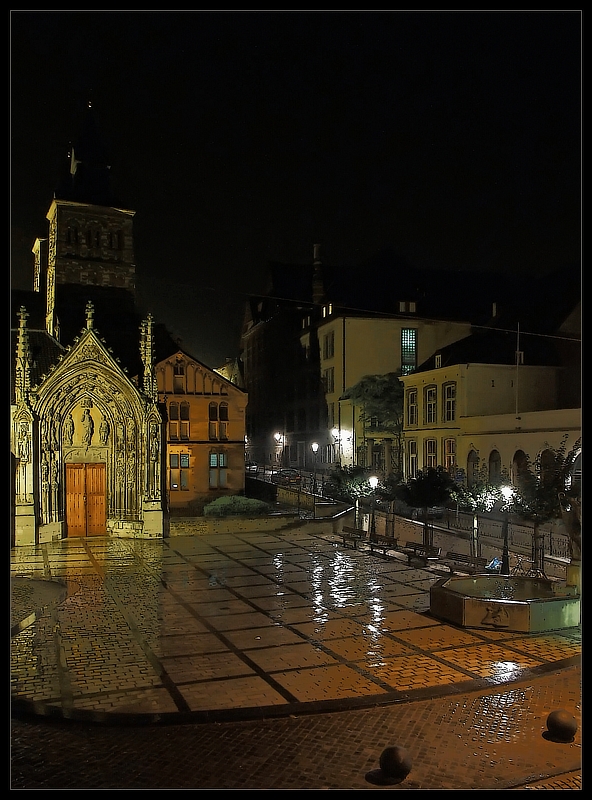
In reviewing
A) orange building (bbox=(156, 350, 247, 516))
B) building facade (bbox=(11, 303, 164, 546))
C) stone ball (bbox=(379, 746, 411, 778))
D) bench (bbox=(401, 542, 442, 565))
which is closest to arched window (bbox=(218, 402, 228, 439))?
orange building (bbox=(156, 350, 247, 516))

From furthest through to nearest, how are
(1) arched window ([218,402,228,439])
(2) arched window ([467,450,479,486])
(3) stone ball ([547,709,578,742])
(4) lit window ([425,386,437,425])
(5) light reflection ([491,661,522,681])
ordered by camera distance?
1. (4) lit window ([425,386,437,425])
2. (1) arched window ([218,402,228,439])
3. (2) arched window ([467,450,479,486])
4. (5) light reflection ([491,661,522,681])
5. (3) stone ball ([547,709,578,742])

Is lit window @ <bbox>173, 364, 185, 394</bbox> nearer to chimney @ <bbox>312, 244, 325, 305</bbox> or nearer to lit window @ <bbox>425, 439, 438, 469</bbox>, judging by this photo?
lit window @ <bbox>425, 439, 438, 469</bbox>

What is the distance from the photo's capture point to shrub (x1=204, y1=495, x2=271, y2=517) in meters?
35.4

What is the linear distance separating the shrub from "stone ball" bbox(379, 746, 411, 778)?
25890mm

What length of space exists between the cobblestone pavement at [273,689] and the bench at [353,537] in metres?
6.97

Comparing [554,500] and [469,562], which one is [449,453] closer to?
[469,562]

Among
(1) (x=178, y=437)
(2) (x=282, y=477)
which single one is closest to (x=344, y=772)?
(1) (x=178, y=437)

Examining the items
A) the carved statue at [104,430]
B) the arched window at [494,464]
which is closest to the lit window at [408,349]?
the arched window at [494,464]

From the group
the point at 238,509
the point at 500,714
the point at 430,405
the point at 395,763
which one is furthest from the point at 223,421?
the point at 395,763

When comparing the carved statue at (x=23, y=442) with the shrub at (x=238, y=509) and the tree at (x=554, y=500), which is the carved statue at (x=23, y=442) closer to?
the shrub at (x=238, y=509)

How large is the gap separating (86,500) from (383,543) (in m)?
14.4

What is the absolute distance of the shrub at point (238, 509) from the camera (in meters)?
35.4

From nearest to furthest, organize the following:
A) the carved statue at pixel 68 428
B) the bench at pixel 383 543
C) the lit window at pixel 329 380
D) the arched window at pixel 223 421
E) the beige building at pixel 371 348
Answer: the bench at pixel 383 543 → the carved statue at pixel 68 428 → the arched window at pixel 223 421 → the beige building at pixel 371 348 → the lit window at pixel 329 380

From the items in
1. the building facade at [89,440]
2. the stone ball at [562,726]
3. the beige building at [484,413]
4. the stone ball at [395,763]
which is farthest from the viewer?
the beige building at [484,413]
